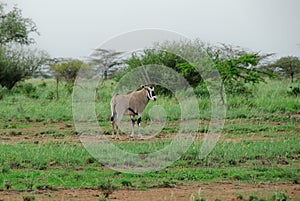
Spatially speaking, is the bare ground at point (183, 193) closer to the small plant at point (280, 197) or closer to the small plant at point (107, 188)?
the small plant at point (107, 188)

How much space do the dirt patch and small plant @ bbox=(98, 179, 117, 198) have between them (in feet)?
0.18

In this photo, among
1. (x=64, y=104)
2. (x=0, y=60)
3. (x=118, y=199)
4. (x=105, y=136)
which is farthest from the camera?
(x=0, y=60)

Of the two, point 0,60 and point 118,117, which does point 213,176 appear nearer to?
point 118,117

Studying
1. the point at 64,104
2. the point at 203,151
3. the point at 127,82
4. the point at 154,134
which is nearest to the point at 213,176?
the point at 203,151

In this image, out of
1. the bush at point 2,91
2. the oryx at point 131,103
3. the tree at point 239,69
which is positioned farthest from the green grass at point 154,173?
the bush at point 2,91

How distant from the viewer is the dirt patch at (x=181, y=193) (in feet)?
20.6

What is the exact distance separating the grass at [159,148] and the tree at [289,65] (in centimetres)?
1653

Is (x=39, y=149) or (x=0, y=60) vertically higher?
(x=0, y=60)

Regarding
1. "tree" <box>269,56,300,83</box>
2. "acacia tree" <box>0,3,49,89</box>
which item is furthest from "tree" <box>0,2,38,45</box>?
"tree" <box>269,56,300,83</box>

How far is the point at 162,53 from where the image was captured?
19625 mm

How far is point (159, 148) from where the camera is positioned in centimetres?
950

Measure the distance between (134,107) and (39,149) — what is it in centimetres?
283

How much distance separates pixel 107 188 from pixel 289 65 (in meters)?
25.8

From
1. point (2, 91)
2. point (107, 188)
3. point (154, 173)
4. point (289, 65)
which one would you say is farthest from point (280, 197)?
point (289, 65)
